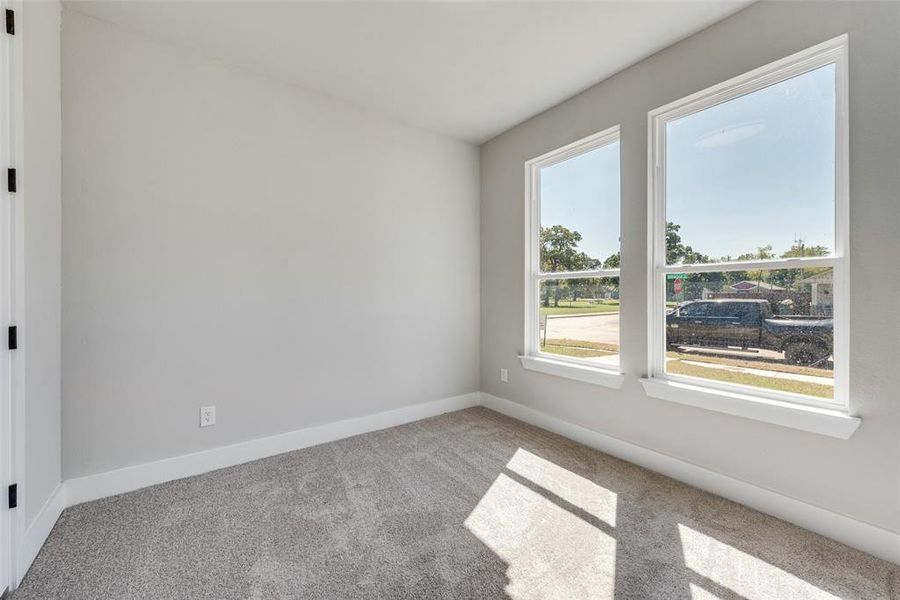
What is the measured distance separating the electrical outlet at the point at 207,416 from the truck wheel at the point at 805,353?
331cm

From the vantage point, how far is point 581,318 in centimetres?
293

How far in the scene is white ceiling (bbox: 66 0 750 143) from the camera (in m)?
1.95

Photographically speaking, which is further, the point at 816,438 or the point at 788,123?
the point at 788,123

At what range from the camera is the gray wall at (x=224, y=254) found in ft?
6.56

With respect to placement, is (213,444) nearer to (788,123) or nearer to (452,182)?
(452,182)

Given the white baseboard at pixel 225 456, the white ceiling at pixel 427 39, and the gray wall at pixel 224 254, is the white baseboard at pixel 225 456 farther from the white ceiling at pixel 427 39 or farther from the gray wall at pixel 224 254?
the white ceiling at pixel 427 39

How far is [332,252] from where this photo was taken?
9.22 feet

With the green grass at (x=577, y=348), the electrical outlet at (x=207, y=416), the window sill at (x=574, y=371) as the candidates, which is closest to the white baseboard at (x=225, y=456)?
the electrical outlet at (x=207, y=416)

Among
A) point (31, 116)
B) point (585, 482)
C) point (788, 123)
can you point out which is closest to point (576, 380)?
point (585, 482)

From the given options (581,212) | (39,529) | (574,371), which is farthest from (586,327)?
(39,529)

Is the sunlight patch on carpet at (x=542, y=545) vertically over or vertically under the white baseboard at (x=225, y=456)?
under

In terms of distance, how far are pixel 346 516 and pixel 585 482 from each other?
1.37 metres

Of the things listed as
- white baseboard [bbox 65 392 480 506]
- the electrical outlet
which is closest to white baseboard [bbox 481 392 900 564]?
white baseboard [bbox 65 392 480 506]

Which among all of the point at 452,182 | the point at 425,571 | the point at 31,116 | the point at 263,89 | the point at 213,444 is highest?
the point at 263,89
